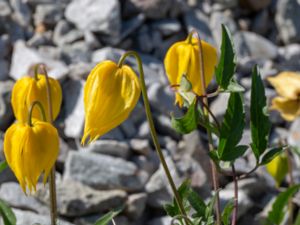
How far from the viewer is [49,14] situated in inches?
176

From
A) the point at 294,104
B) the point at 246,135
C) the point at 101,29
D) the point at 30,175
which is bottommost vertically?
the point at 246,135

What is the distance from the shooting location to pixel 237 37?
15.2 ft

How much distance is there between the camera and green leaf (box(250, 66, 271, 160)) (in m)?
1.69

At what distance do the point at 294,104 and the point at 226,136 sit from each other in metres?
0.81

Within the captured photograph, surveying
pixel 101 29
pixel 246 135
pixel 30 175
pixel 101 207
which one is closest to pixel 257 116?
pixel 30 175

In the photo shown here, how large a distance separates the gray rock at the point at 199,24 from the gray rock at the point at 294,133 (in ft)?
2.63

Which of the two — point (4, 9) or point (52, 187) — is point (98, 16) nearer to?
point (4, 9)

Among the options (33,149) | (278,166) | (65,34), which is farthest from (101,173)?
(33,149)

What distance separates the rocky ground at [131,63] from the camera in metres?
3.39

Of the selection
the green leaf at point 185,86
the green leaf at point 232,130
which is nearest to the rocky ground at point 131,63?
the green leaf at point 232,130

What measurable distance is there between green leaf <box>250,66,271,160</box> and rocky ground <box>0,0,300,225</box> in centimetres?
133

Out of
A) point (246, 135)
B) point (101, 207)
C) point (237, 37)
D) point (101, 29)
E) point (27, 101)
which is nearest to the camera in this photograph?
point (27, 101)

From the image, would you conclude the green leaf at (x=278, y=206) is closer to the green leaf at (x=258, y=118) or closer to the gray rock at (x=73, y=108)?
the green leaf at (x=258, y=118)

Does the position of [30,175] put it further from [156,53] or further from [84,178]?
[156,53]
